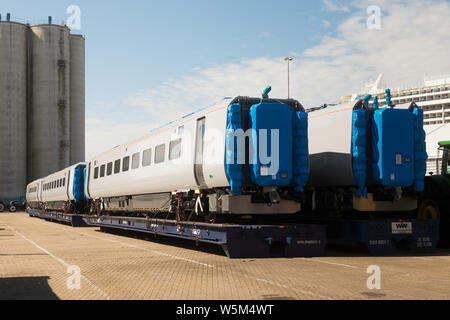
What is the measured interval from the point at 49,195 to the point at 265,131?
34.8 metres

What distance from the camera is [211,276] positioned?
1026cm

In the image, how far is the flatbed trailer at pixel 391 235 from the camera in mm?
14094

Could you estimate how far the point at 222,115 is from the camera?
1377cm

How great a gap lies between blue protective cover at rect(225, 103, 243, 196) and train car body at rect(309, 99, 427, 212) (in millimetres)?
3070

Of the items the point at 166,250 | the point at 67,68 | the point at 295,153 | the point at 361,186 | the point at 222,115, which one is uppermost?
the point at 67,68

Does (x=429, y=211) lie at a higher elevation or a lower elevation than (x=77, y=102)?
lower

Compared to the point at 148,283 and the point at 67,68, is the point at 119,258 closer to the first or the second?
the point at 148,283

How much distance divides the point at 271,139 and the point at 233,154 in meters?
1.03

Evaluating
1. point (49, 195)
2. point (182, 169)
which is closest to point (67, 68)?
point (49, 195)

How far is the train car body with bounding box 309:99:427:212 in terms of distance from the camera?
1405 cm

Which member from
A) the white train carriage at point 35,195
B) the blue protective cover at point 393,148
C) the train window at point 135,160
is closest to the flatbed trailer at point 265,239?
the blue protective cover at point 393,148

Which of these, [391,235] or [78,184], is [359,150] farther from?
[78,184]
